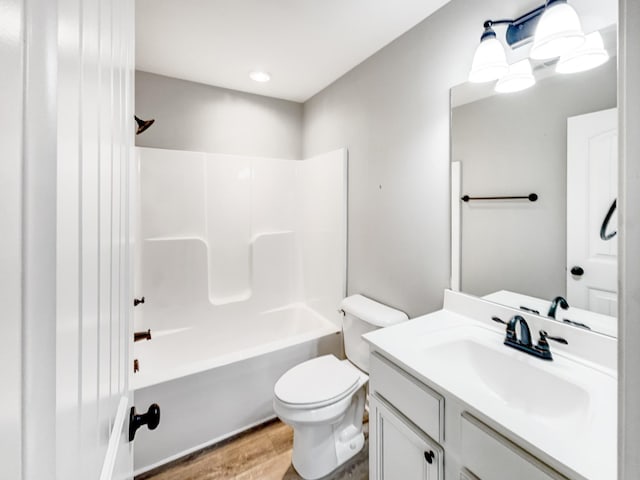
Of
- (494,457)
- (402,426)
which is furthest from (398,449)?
(494,457)

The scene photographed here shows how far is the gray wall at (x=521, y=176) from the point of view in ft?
3.60

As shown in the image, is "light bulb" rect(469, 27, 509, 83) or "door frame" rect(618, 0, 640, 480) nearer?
"door frame" rect(618, 0, 640, 480)

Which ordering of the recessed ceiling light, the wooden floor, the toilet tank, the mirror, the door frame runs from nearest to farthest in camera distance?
1. the door frame
2. the mirror
3. the wooden floor
4. the toilet tank
5. the recessed ceiling light

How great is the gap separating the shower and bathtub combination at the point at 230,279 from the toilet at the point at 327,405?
355 millimetres

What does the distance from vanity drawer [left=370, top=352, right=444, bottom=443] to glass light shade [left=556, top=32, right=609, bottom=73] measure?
1.25 m

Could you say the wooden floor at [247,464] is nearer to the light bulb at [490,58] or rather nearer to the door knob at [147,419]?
the door knob at [147,419]

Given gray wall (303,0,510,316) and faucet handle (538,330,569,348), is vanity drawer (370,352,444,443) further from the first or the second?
gray wall (303,0,510,316)

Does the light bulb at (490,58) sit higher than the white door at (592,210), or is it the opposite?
the light bulb at (490,58)

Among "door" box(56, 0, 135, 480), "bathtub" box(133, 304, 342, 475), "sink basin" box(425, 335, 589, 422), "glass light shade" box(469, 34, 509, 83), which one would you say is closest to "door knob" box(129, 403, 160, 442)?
"door" box(56, 0, 135, 480)

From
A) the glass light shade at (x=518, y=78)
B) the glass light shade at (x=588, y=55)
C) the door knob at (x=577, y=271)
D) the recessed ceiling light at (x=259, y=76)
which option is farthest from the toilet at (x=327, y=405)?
the recessed ceiling light at (x=259, y=76)

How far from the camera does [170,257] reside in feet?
7.56

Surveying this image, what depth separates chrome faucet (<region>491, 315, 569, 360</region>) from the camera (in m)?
1.06

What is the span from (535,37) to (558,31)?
9 cm

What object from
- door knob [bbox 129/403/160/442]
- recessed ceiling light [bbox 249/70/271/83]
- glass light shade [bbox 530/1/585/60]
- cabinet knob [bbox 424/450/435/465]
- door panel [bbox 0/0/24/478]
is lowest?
cabinet knob [bbox 424/450/435/465]
